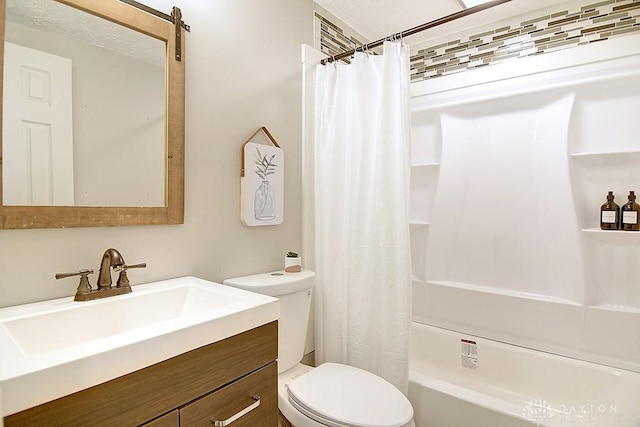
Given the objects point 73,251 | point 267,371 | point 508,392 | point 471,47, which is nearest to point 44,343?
point 73,251

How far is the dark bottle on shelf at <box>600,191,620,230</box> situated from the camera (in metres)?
1.84

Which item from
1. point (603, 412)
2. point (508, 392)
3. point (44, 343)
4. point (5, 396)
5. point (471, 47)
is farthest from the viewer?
point (471, 47)

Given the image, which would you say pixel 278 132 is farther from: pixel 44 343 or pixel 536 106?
pixel 536 106

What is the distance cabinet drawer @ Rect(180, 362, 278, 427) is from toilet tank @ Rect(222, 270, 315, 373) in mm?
434

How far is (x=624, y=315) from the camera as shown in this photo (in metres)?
1.82

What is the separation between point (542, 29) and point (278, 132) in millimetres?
1750

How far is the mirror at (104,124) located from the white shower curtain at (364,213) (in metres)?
0.80

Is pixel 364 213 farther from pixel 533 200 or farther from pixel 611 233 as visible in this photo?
pixel 611 233

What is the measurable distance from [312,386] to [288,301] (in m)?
0.36

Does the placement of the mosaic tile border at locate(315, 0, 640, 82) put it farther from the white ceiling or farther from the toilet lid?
the toilet lid

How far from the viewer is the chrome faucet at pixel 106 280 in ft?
3.38

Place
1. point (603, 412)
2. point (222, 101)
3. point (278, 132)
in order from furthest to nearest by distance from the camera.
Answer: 1. point (278, 132)
2. point (603, 412)
3. point (222, 101)

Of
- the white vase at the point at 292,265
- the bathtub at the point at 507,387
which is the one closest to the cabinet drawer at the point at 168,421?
the white vase at the point at 292,265

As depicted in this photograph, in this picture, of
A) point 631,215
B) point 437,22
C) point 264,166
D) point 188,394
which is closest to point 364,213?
point 264,166
